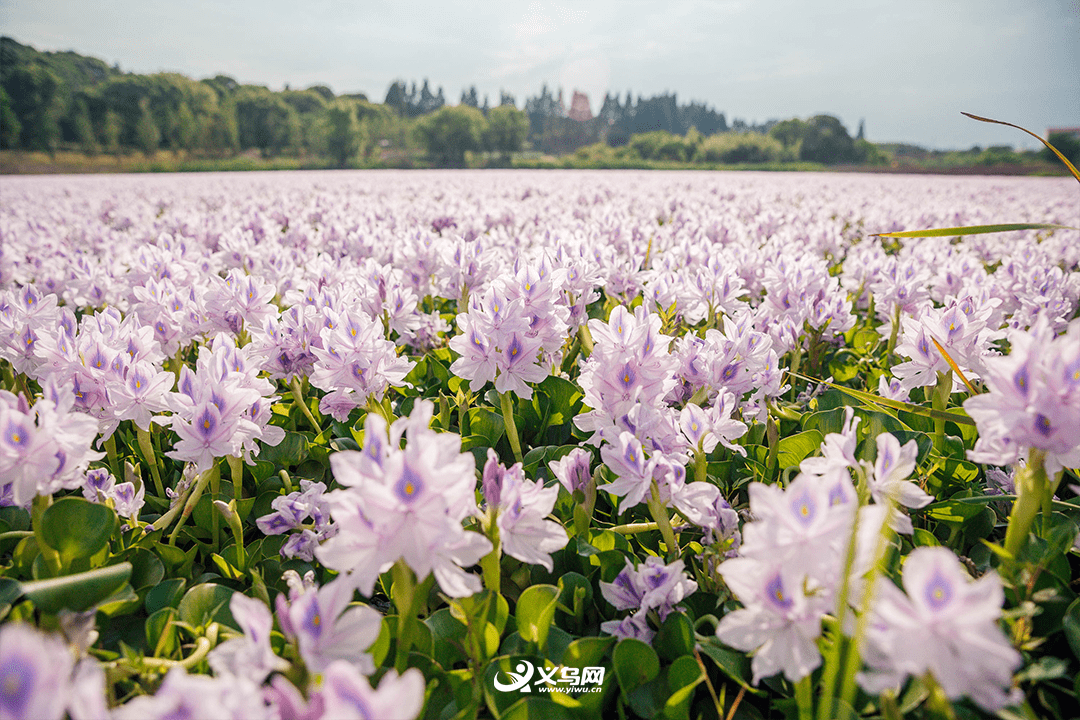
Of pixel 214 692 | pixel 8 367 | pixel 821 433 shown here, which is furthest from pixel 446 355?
pixel 214 692

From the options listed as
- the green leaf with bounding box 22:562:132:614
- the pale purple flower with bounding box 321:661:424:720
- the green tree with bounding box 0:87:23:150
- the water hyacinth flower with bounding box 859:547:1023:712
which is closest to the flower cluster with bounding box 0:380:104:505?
the green leaf with bounding box 22:562:132:614

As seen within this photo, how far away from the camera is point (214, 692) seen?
79cm

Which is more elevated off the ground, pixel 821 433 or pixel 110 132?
pixel 110 132

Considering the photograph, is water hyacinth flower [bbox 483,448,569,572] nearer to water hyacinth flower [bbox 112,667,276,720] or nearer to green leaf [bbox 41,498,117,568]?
water hyacinth flower [bbox 112,667,276,720]

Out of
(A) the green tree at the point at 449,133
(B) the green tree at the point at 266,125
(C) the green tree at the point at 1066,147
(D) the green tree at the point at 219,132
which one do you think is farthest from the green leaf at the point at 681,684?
(B) the green tree at the point at 266,125

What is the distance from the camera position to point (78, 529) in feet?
4.99

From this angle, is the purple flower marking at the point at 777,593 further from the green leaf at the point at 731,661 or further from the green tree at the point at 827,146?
the green tree at the point at 827,146

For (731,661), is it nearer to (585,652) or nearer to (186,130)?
(585,652)

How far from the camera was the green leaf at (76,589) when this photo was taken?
3.75 feet

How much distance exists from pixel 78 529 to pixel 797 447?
2.38m

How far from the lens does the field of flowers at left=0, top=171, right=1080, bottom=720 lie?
94cm

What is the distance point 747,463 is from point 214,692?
196 cm

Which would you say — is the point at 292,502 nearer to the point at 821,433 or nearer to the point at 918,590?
the point at 918,590

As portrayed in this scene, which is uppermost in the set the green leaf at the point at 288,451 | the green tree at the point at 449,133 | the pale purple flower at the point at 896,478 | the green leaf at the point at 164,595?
the green tree at the point at 449,133
